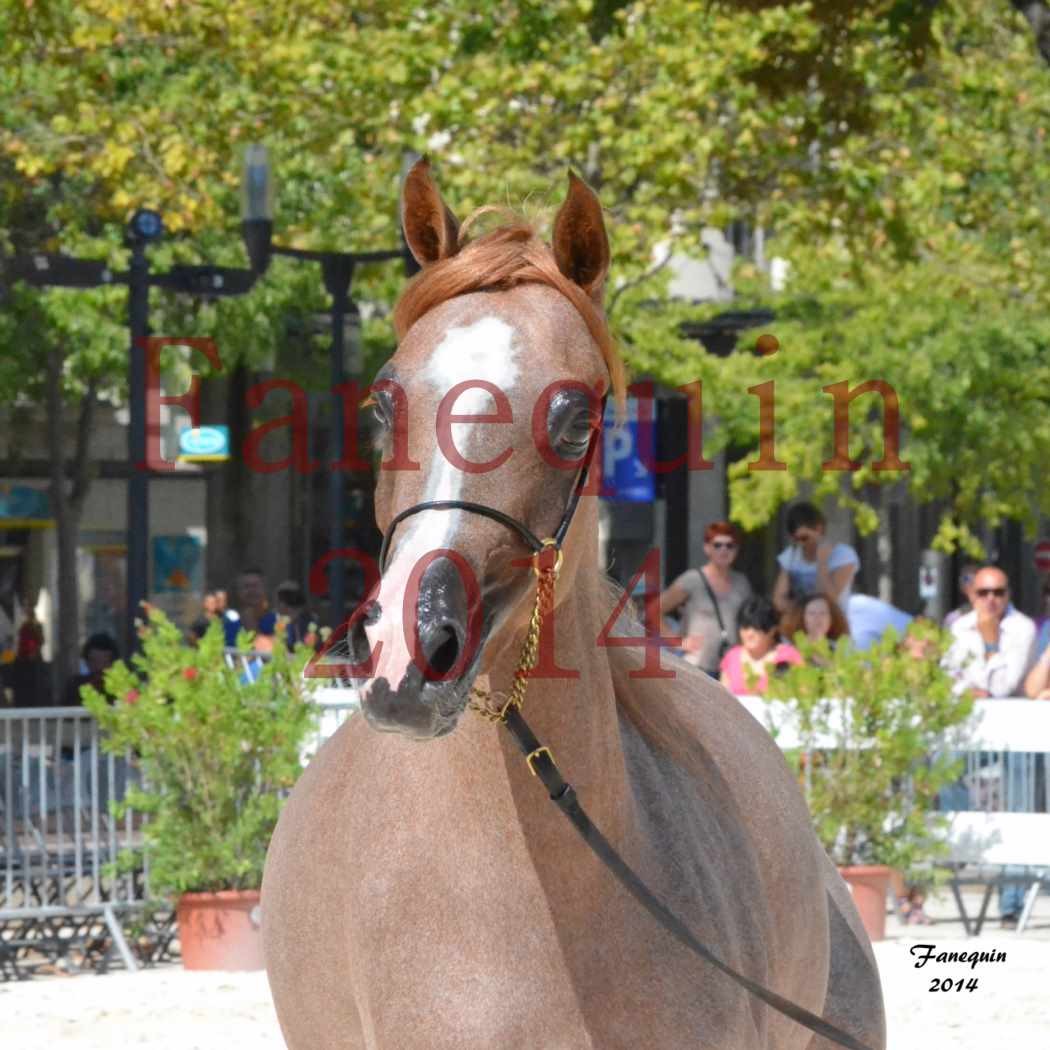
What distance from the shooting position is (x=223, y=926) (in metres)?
9.71

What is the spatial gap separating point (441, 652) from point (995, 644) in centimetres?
1001

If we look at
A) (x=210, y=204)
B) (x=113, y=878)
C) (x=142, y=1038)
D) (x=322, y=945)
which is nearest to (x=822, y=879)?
(x=322, y=945)

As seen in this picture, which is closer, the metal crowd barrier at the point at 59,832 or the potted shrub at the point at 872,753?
the metal crowd barrier at the point at 59,832

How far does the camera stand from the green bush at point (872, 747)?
10383mm

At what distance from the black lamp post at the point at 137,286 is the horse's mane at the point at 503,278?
9.27 m

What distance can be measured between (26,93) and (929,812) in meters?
12.6

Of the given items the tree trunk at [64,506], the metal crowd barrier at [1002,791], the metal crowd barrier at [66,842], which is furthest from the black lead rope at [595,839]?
the tree trunk at [64,506]

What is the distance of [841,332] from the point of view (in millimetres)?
26672

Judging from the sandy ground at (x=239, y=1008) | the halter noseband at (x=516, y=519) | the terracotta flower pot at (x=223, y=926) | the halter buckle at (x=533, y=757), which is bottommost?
the sandy ground at (x=239, y=1008)

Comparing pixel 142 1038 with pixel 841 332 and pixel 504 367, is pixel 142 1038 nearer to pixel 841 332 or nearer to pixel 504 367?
pixel 504 367

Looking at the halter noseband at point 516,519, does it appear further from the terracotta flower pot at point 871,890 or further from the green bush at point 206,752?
the terracotta flower pot at point 871,890

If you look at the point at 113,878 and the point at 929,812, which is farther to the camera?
the point at 929,812

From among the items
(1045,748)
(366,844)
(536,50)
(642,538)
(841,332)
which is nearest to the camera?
(366,844)

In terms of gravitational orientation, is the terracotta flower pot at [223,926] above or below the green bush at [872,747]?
below
